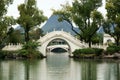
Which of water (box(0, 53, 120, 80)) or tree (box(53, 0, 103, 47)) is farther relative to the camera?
tree (box(53, 0, 103, 47))

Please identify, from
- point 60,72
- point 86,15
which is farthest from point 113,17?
point 60,72

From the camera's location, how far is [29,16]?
64062 mm

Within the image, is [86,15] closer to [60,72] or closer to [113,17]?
[113,17]

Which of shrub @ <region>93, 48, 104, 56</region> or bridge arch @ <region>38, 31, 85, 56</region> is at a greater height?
bridge arch @ <region>38, 31, 85, 56</region>

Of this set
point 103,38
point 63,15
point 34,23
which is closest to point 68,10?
point 63,15

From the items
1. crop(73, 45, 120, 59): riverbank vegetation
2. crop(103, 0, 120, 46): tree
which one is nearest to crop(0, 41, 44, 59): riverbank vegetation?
crop(73, 45, 120, 59): riverbank vegetation

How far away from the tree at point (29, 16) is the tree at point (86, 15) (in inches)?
125

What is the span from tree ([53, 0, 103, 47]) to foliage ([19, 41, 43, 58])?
6.85m

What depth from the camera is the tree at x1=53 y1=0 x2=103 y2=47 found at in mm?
64375

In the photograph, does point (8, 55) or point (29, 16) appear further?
point (29, 16)

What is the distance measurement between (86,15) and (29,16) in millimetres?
7875

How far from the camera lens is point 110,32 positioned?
64.4 metres

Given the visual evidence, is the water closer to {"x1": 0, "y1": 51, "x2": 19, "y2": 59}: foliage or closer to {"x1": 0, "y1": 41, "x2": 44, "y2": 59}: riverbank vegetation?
{"x1": 0, "y1": 41, "x2": 44, "y2": 59}: riverbank vegetation

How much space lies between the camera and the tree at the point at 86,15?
64.4 meters
